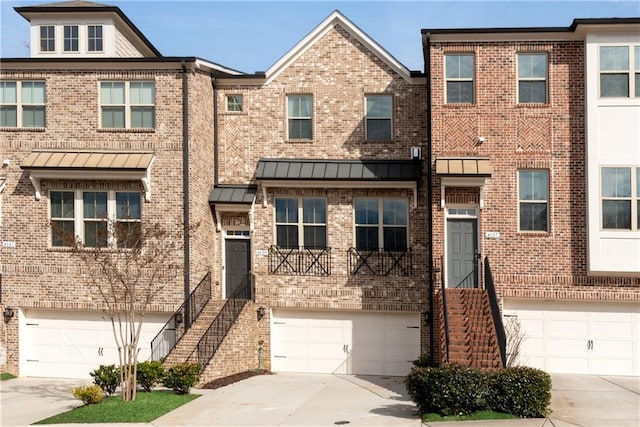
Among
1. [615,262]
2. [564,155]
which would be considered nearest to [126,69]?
[564,155]

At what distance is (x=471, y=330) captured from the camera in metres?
18.8

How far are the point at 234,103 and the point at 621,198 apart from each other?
11068 mm

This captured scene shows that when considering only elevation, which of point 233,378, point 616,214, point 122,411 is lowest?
point 233,378

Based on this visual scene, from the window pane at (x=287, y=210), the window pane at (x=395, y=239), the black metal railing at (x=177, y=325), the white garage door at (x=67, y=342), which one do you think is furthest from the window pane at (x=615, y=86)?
the white garage door at (x=67, y=342)

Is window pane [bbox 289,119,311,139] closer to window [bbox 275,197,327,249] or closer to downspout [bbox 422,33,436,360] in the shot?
window [bbox 275,197,327,249]

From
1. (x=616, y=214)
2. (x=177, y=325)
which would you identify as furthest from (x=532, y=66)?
(x=177, y=325)

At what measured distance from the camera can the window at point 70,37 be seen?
86.2 feet

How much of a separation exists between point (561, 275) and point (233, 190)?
9.45 meters

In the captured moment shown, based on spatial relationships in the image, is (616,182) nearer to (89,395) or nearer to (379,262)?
(379,262)

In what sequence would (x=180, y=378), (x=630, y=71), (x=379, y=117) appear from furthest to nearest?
1. (x=379, y=117)
2. (x=630, y=71)
3. (x=180, y=378)

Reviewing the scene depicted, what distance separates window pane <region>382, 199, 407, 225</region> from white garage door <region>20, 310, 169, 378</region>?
7.10m

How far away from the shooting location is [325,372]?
910 inches

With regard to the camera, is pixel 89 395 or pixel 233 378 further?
pixel 233 378

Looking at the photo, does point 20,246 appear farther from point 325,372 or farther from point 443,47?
point 443,47
